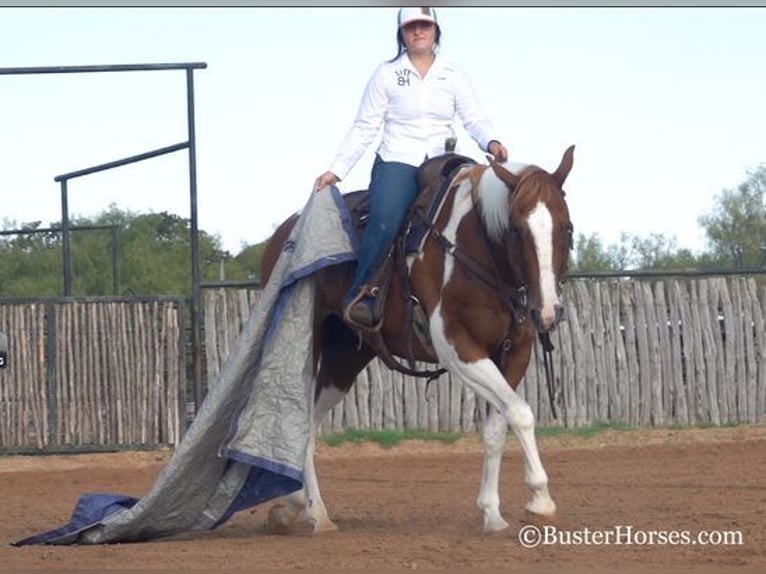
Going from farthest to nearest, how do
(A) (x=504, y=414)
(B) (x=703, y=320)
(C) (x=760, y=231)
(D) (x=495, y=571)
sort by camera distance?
(C) (x=760, y=231)
(B) (x=703, y=320)
(A) (x=504, y=414)
(D) (x=495, y=571)

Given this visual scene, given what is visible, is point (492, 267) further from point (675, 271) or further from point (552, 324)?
point (675, 271)

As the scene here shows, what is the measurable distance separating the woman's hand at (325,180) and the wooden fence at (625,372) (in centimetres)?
696

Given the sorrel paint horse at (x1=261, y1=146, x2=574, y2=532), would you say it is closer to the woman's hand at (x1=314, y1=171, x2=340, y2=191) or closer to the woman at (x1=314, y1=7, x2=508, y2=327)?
the woman at (x1=314, y1=7, x2=508, y2=327)

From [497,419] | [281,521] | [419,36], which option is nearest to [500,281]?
[497,419]

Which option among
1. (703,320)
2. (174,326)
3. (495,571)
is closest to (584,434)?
(703,320)

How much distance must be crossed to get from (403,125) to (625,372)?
795 centimetres

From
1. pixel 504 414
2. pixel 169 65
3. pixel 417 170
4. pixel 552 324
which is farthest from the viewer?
pixel 169 65

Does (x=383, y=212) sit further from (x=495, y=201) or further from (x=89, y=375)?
(x=89, y=375)

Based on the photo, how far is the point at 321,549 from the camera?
27.2 feet

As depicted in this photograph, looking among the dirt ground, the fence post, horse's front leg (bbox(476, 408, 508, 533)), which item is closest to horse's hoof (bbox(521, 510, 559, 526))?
the dirt ground

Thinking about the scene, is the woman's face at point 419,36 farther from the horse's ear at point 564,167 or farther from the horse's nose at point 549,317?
the horse's nose at point 549,317

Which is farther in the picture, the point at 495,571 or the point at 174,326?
the point at 174,326

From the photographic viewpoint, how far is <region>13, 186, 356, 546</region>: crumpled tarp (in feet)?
30.2

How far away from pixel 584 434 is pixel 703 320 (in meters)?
1.97
